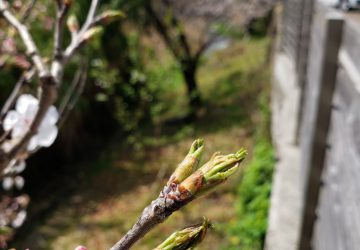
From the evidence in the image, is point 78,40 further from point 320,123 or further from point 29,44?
point 320,123

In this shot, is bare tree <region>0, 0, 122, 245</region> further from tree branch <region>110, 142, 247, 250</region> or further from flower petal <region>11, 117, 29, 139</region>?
tree branch <region>110, 142, 247, 250</region>

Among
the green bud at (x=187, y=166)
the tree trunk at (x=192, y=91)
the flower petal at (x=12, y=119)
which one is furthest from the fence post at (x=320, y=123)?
the tree trunk at (x=192, y=91)

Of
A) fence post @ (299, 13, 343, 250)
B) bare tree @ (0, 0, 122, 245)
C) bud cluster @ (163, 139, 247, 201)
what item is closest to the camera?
bud cluster @ (163, 139, 247, 201)

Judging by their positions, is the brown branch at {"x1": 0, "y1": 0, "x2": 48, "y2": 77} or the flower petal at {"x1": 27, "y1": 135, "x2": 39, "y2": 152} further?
the flower petal at {"x1": 27, "y1": 135, "x2": 39, "y2": 152}

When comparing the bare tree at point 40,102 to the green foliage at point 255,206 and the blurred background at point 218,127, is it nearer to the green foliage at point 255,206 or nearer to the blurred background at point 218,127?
the blurred background at point 218,127

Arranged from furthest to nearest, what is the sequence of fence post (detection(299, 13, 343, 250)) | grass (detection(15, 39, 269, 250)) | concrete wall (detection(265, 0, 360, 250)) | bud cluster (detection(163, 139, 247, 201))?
grass (detection(15, 39, 269, 250)), fence post (detection(299, 13, 343, 250)), concrete wall (detection(265, 0, 360, 250)), bud cluster (detection(163, 139, 247, 201))

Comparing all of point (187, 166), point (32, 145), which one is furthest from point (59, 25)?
point (187, 166)

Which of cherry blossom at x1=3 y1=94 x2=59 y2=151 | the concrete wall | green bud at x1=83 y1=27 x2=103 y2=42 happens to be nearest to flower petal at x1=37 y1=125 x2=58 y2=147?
cherry blossom at x1=3 y1=94 x2=59 y2=151

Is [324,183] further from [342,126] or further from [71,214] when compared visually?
[71,214]
